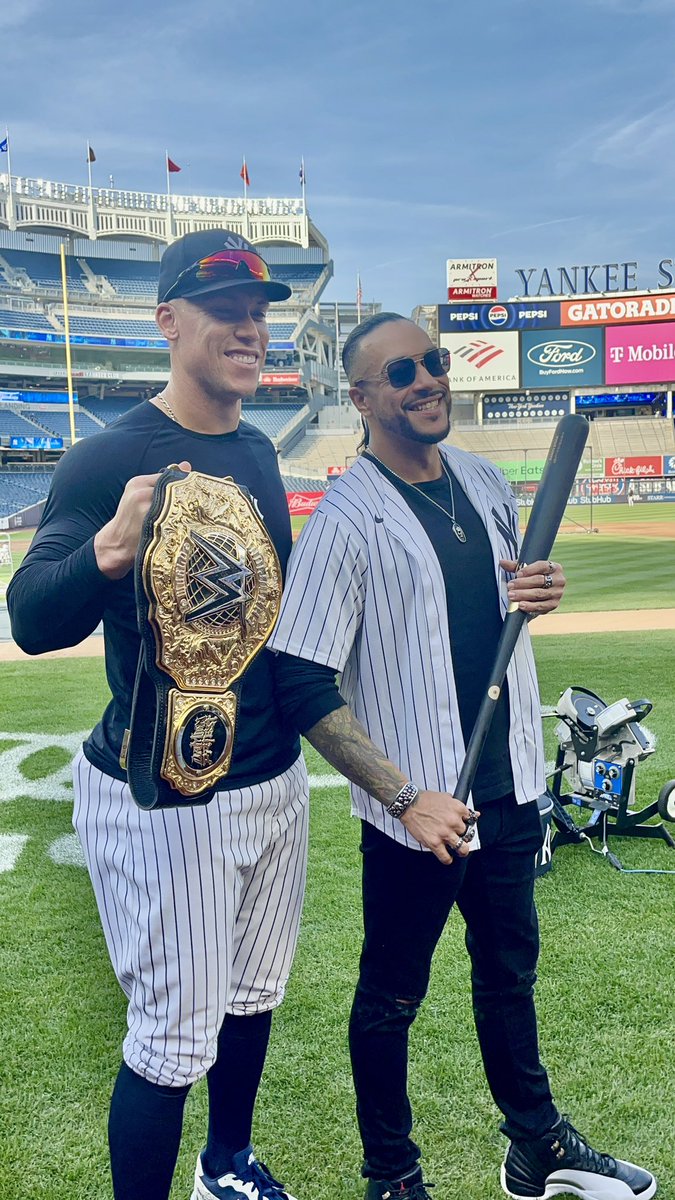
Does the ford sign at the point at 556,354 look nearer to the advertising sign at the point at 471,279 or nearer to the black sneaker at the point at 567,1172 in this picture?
the advertising sign at the point at 471,279

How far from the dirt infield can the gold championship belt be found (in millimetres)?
9800

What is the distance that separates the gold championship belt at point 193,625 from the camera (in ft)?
4.67

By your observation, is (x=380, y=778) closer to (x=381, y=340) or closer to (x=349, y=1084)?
(x=381, y=340)

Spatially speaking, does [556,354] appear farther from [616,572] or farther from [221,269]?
[221,269]

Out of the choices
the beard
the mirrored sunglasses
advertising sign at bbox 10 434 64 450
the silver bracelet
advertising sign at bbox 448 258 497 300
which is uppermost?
advertising sign at bbox 448 258 497 300

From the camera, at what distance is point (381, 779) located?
74.4 inches

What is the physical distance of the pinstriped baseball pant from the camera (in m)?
1.76

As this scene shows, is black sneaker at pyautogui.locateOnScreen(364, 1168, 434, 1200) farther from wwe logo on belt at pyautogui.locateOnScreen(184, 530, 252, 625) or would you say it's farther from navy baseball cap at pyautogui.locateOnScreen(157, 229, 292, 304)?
navy baseball cap at pyautogui.locateOnScreen(157, 229, 292, 304)

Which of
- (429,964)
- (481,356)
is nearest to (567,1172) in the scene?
(429,964)

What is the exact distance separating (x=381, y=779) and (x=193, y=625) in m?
0.63

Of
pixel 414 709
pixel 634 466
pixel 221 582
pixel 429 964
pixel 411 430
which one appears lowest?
pixel 429 964

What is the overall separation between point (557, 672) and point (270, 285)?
744 cm

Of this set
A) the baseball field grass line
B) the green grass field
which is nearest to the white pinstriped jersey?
the green grass field

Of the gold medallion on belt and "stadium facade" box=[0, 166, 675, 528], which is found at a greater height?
"stadium facade" box=[0, 166, 675, 528]
